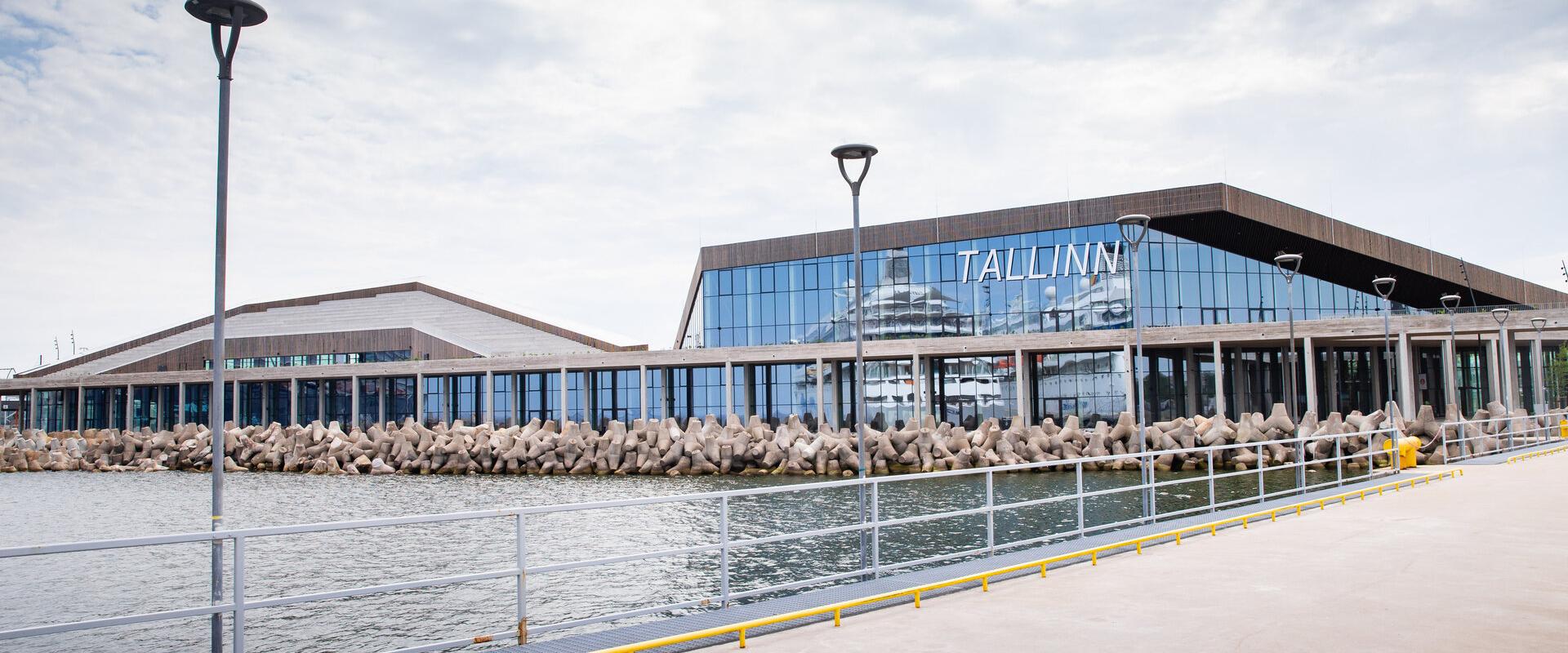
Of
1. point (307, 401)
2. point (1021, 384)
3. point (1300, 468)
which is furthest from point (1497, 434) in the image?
point (307, 401)

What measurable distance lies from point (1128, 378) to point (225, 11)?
165 ft

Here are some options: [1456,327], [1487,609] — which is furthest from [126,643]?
[1456,327]

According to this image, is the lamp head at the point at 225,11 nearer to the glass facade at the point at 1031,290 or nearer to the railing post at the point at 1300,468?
the railing post at the point at 1300,468

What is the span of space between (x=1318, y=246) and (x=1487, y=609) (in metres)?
55.2

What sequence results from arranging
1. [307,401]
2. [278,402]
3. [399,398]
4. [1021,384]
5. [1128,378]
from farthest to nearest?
[278,402] < [307,401] < [399,398] < [1128,378] < [1021,384]

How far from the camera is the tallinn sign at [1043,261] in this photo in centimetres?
5925

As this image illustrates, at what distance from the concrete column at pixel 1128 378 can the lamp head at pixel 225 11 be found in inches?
1836

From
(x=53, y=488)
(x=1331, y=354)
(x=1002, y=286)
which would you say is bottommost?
(x=53, y=488)

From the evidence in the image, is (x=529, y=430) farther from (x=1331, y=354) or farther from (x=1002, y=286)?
(x=1331, y=354)

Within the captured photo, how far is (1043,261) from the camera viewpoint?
198ft

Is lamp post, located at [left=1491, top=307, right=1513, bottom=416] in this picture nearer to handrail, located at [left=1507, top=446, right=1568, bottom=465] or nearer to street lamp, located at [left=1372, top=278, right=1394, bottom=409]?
street lamp, located at [left=1372, top=278, right=1394, bottom=409]

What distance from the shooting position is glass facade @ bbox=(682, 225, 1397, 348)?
194 ft

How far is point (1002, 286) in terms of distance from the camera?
61.4m

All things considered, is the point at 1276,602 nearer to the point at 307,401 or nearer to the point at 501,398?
the point at 501,398
